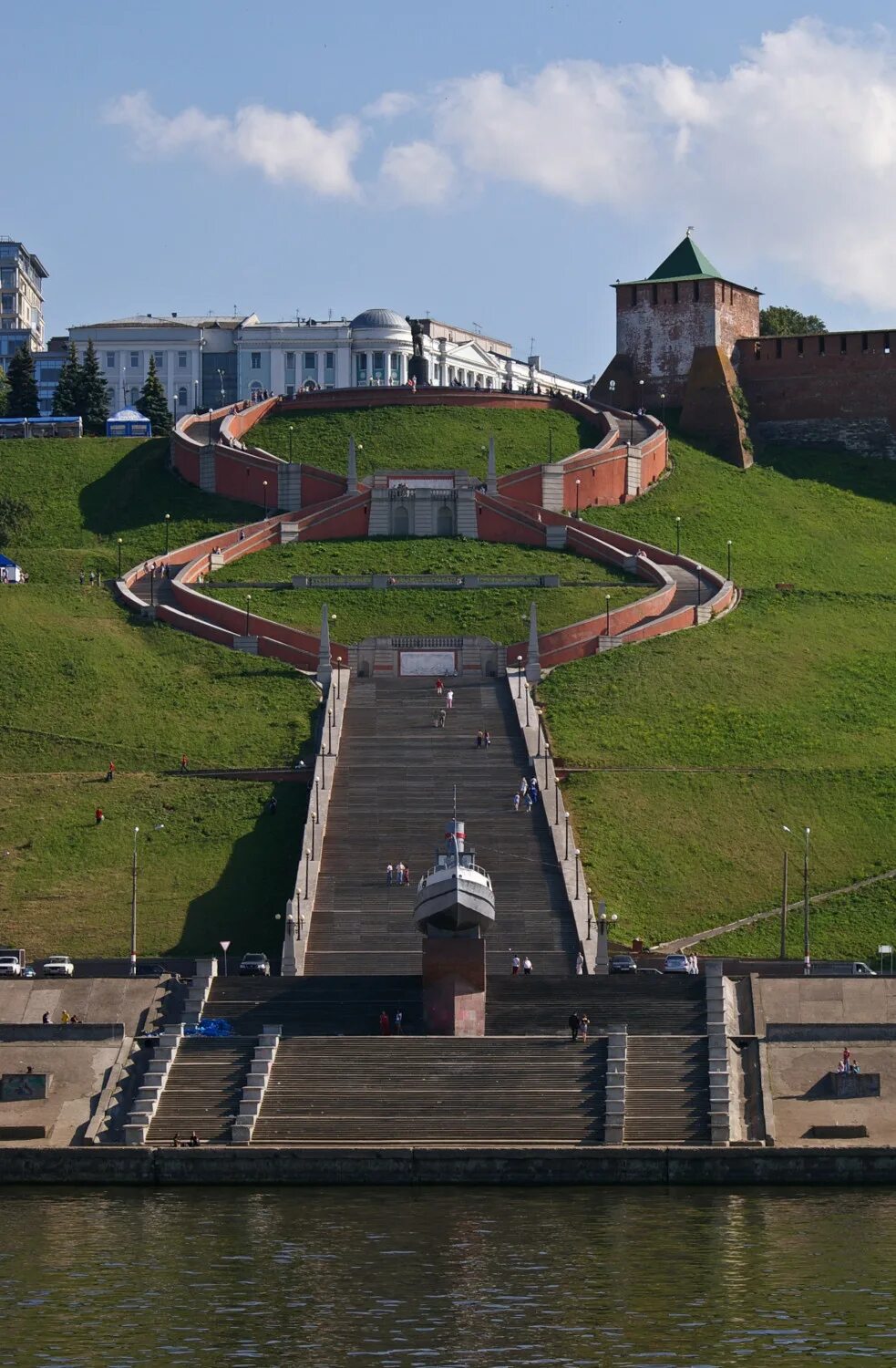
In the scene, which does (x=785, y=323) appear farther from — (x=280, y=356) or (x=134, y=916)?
(x=134, y=916)

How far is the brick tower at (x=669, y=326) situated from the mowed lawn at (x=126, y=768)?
26745 mm

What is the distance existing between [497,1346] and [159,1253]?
7.05 meters

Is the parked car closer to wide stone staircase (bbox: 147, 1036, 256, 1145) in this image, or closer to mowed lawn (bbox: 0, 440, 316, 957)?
mowed lawn (bbox: 0, 440, 316, 957)

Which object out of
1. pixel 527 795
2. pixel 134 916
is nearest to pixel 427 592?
pixel 527 795

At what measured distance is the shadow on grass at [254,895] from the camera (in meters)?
60.8

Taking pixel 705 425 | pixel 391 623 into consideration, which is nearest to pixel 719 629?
pixel 391 623

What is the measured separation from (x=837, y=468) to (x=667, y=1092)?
2680 inches

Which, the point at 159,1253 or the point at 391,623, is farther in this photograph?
the point at 391,623

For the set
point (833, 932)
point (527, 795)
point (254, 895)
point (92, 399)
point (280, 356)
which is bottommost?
point (833, 932)

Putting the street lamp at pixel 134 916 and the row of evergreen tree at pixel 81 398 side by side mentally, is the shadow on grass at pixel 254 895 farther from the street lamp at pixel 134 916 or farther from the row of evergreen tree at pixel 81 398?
the row of evergreen tree at pixel 81 398

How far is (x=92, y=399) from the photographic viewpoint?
119 meters

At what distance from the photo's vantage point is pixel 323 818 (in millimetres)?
65562

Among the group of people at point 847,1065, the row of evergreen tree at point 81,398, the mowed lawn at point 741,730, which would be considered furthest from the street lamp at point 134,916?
the row of evergreen tree at point 81,398

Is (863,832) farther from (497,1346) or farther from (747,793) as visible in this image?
(497,1346)
